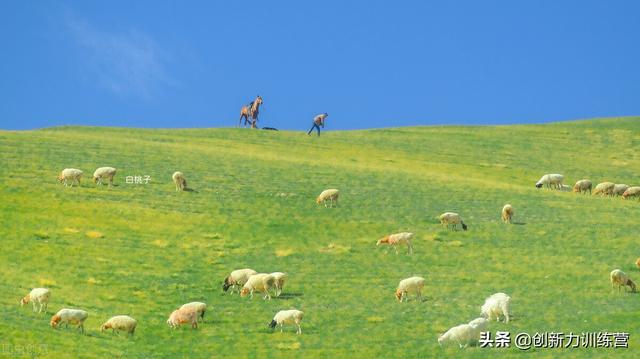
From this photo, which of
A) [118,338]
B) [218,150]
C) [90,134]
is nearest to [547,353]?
[118,338]

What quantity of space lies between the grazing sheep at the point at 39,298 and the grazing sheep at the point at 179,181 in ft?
66.7

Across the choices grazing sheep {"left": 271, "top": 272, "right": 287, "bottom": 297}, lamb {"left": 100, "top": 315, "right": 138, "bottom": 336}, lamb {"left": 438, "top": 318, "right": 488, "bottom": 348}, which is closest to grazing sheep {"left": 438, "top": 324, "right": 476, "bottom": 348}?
lamb {"left": 438, "top": 318, "right": 488, "bottom": 348}

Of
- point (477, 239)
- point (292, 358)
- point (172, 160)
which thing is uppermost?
point (172, 160)

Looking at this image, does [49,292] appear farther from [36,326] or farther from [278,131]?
[278,131]

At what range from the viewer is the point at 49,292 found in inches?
1374

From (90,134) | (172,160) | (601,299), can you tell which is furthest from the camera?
(90,134)

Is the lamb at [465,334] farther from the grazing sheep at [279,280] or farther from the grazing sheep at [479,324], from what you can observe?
the grazing sheep at [279,280]

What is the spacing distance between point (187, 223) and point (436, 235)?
1021cm

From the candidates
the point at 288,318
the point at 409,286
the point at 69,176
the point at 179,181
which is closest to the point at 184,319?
the point at 288,318

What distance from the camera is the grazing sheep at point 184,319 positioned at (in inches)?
Answer: 1374

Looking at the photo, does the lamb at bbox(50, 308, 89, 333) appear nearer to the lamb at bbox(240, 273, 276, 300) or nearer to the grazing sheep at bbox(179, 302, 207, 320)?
the grazing sheep at bbox(179, 302, 207, 320)

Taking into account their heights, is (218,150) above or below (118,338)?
above

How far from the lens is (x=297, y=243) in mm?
46812

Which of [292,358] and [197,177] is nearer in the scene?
[292,358]
